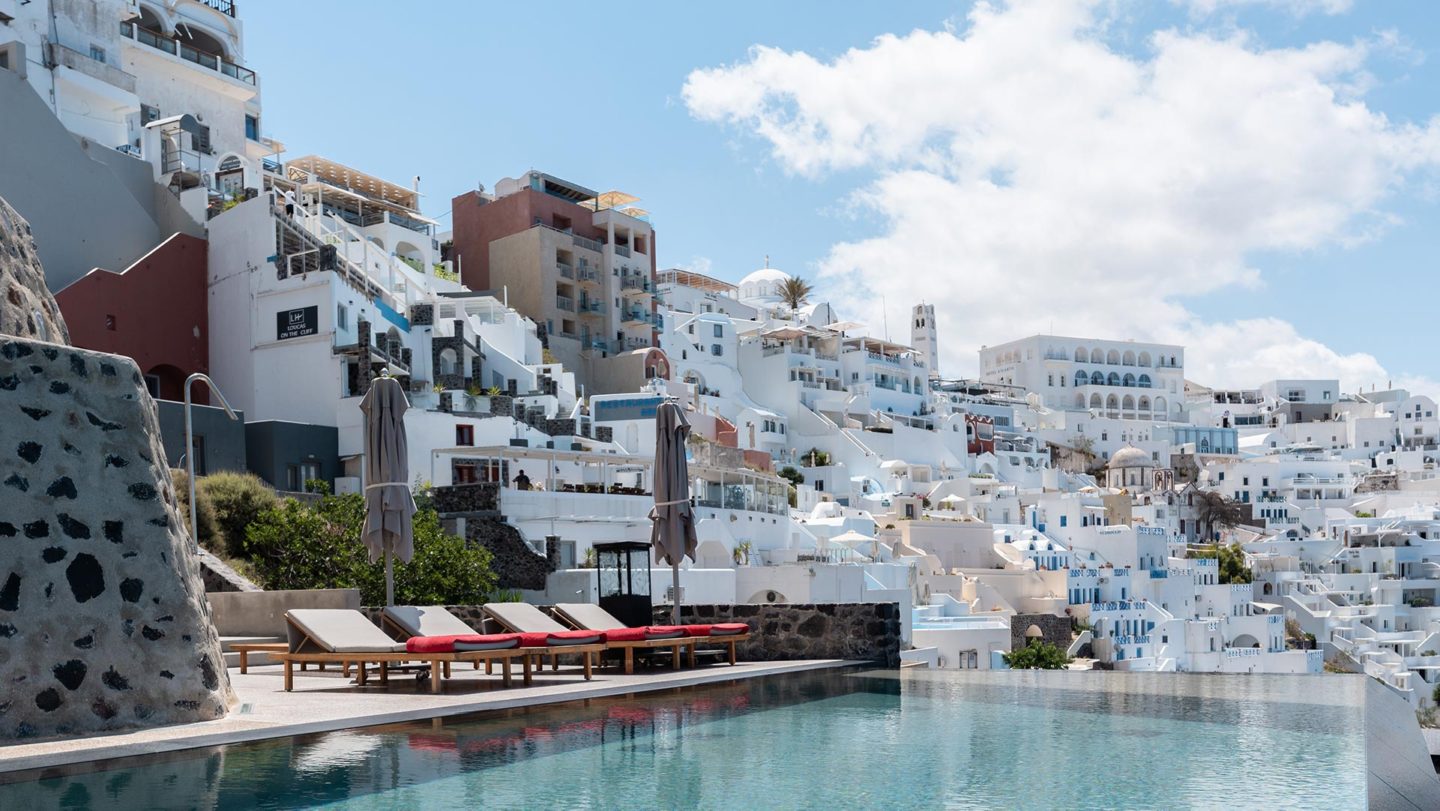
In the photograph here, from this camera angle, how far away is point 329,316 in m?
35.8

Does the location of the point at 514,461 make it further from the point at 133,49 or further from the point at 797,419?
the point at 797,419

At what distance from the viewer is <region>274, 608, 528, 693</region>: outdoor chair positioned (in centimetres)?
1098

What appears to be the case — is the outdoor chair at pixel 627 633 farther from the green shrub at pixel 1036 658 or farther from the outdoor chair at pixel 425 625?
the green shrub at pixel 1036 658

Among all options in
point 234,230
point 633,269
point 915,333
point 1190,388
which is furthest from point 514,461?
point 1190,388

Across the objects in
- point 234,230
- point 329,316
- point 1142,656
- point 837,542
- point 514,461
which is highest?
point 234,230

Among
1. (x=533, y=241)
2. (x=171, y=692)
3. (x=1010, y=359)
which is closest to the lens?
(x=171, y=692)

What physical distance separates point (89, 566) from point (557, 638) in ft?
14.3

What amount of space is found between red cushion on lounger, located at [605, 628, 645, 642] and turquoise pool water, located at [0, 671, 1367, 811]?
67.1 inches

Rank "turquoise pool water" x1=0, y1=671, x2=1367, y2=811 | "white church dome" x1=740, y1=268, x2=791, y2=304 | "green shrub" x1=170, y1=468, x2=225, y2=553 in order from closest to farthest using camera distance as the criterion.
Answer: "turquoise pool water" x1=0, y1=671, x2=1367, y2=811 → "green shrub" x1=170, y1=468, x2=225, y2=553 → "white church dome" x1=740, y1=268, x2=791, y2=304

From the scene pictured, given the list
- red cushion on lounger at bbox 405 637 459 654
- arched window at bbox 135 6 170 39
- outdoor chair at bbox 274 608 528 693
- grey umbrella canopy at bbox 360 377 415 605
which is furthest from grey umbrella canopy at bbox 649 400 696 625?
arched window at bbox 135 6 170 39

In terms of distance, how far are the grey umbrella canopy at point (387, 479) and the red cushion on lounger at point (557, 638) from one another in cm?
226

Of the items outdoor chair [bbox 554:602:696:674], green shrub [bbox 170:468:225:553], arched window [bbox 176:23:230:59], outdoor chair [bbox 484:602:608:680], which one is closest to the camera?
outdoor chair [bbox 484:602:608:680]

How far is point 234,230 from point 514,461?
9.97m

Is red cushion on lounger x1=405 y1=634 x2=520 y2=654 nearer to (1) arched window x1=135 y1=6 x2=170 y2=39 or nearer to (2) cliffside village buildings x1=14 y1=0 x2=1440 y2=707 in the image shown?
(2) cliffside village buildings x1=14 y1=0 x2=1440 y2=707
